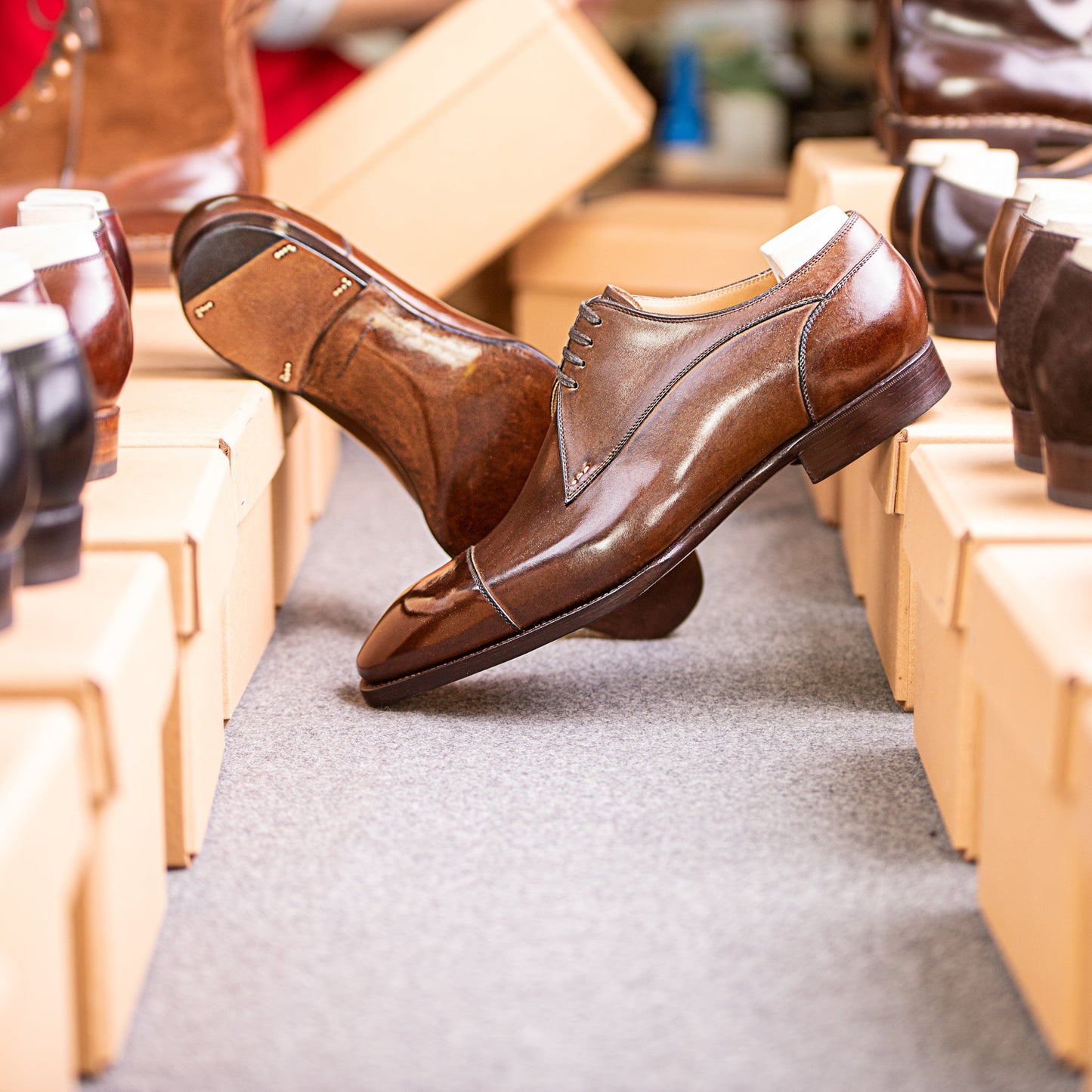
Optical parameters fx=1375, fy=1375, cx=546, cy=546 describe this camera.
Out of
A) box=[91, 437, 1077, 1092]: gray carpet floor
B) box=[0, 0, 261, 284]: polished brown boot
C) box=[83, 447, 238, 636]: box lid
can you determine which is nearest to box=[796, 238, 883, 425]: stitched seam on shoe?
box=[91, 437, 1077, 1092]: gray carpet floor

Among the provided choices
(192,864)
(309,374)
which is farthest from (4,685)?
(309,374)

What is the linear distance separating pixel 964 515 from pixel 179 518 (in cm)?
39

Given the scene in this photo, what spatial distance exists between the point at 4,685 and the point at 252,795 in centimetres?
28

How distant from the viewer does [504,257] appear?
5.98 feet

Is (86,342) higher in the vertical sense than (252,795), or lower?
higher

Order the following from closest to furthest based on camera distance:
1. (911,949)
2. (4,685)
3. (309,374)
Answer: (4,685) → (911,949) → (309,374)

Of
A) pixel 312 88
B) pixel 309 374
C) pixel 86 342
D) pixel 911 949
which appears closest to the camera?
pixel 911 949

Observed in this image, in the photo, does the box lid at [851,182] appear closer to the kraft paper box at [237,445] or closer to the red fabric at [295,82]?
the kraft paper box at [237,445]

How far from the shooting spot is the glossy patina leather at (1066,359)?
0.66 metres

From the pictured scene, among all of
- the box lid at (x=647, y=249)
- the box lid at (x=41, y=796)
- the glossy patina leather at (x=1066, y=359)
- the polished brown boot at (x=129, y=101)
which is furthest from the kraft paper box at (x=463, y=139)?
the box lid at (x=41, y=796)

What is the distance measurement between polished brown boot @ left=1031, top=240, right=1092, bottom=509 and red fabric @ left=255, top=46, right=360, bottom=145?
1.19 meters

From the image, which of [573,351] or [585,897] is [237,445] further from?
[585,897]

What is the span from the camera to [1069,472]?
695 mm

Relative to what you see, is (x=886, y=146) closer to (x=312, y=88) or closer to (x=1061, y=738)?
(x=312, y=88)
